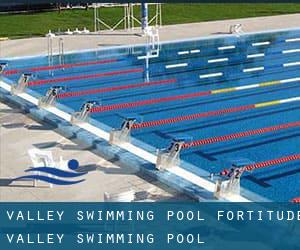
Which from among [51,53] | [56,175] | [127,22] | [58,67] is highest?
[127,22]

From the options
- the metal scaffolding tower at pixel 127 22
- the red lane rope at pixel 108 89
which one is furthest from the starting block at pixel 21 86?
the metal scaffolding tower at pixel 127 22

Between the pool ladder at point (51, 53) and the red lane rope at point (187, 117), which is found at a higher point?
the pool ladder at point (51, 53)

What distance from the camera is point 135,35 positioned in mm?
20734

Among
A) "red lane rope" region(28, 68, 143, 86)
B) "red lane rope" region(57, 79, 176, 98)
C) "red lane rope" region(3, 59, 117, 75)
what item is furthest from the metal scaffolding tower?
"red lane rope" region(57, 79, 176, 98)

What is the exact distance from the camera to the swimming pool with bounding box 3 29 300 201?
952 cm

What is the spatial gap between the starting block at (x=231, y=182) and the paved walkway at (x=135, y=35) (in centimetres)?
1146

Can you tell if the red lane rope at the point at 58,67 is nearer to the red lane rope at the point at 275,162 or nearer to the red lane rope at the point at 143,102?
the red lane rope at the point at 143,102

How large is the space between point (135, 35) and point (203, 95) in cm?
806

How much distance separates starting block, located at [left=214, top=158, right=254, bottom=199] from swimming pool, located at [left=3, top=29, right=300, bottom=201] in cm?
29

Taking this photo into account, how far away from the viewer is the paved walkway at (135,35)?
1845 cm

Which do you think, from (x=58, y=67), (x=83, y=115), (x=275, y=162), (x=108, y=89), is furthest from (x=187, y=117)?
(x=58, y=67)

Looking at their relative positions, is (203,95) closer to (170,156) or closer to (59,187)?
(170,156)

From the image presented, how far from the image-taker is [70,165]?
27.1 ft

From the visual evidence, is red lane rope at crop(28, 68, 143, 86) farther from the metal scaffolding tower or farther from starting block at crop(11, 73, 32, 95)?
the metal scaffolding tower
